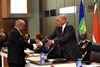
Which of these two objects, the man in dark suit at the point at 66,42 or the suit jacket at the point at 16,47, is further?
the man in dark suit at the point at 66,42

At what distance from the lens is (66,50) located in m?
4.88

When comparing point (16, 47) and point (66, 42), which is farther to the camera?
point (66, 42)

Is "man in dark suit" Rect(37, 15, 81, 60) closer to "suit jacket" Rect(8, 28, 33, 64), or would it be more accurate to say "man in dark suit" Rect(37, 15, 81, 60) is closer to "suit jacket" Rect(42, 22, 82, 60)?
"suit jacket" Rect(42, 22, 82, 60)

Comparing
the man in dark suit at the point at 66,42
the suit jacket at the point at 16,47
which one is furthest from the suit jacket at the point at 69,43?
the suit jacket at the point at 16,47

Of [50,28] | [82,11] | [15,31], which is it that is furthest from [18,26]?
[50,28]

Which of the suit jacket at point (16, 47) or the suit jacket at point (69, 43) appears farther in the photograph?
the suit jacket at point (69, 43)

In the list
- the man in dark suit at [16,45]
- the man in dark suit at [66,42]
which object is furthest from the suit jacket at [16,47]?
the man in dark suit at [66,42]

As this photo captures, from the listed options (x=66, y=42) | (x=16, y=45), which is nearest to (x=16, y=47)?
(x=16, y=45)

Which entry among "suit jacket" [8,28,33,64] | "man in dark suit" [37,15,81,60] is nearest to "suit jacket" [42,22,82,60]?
"man in dark suit" [37,15,81,60]

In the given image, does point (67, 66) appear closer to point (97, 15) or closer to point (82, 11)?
point (97, 15)

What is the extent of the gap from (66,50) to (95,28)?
3.28 m

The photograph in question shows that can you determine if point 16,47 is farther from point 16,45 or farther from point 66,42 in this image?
point 66,42

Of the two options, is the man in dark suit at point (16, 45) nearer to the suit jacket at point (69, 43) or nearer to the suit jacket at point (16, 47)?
the suit jacket at point (16, 47)

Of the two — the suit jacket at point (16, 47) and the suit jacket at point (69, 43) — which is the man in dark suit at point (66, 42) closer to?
the suit jacket at point (69, 43)
